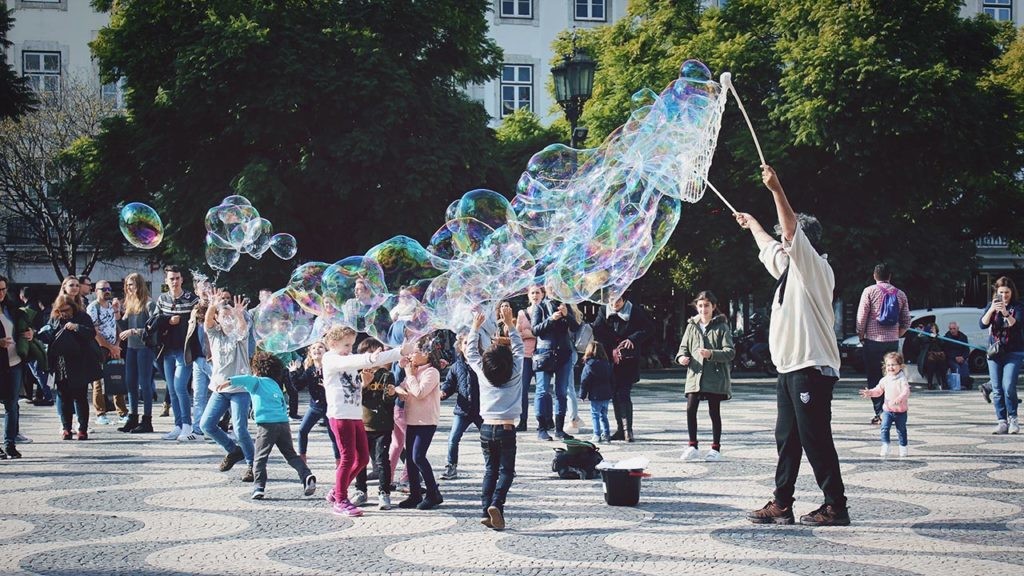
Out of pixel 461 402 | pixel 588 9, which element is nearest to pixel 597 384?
pixel 461 402

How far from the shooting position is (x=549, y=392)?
13.3 meters

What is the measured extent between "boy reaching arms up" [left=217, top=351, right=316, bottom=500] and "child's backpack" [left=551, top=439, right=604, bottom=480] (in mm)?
2195

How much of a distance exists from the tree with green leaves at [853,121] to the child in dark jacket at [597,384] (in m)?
16.3

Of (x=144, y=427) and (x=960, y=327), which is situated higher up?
(x=960, y=327)

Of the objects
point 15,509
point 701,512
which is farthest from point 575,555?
point 15,509

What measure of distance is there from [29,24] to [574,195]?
4108cm

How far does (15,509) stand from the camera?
27.7ft

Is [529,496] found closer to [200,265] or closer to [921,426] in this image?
[921,426]

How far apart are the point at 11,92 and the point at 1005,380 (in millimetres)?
20207

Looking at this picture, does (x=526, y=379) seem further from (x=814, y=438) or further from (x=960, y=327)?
(x=960, y=327)

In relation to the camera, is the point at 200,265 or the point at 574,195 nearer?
the point at 574,195

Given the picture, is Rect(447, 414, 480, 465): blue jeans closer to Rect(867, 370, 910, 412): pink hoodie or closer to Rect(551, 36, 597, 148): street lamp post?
Rect(867, 370, 910, 412): pink hoodie

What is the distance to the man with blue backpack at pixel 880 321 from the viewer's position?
14062 mm

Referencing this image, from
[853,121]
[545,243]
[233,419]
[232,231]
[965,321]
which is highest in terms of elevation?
[853,121]
